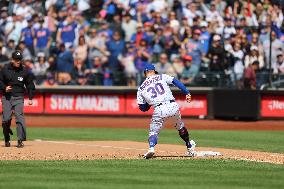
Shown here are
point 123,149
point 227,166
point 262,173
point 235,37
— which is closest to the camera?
point 262,173

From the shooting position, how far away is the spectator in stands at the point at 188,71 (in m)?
26.9

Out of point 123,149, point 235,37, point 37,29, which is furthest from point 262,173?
point 37,29

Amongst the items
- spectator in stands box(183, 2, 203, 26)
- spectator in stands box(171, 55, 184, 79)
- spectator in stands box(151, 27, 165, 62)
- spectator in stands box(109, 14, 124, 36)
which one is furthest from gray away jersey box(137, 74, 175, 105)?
spectator in stands box(109, 14, 124, 36)

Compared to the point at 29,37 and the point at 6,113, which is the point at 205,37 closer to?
the point at 29,37

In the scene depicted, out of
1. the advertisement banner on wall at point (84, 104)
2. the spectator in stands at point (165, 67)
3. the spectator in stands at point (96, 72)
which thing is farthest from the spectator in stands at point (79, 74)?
the spectator in stands at point (165, 67)

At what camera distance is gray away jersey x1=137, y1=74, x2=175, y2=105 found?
14.8m

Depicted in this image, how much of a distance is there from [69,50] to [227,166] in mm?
15204

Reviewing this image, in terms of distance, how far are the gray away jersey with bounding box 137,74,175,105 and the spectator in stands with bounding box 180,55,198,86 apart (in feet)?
39.4

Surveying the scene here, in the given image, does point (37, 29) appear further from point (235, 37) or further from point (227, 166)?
point (227, 166)

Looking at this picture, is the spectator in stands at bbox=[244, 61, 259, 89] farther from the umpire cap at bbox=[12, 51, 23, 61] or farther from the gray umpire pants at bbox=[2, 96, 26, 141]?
the umpire cap at bbox=[12, 51, 23, 61]

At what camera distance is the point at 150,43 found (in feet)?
90.6

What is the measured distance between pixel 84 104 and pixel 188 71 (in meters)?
4.24

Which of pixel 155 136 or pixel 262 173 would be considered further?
pixel 155 136

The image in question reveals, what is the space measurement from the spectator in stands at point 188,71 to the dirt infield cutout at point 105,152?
8.20 meters
